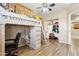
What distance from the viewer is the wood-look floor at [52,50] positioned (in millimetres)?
2059

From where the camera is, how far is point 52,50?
212 centimetres

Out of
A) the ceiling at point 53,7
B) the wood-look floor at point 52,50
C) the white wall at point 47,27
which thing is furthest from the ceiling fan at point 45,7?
the wood-look floor at point 52,50

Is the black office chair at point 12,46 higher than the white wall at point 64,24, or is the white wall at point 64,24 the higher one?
the white wall at point 64,24

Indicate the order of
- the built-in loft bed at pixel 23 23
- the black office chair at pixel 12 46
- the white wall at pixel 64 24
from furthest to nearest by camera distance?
the white wall at pixel 64 24 → the black office chair at pixel 12 46 → the built-in loft bed at pixel 23 23

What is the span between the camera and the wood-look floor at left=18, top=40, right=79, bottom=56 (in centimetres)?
206

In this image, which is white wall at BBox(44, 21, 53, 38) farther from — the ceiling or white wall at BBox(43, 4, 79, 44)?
the ceiling

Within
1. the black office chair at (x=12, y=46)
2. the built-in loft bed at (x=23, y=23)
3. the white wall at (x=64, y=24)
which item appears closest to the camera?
the built-in loft bed at (x=23, y=23)

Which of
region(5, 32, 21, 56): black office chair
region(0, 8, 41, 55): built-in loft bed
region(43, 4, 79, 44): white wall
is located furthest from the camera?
region(43, 4, 79, 44): white wall

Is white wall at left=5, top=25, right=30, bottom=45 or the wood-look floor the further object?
the wood-look floor

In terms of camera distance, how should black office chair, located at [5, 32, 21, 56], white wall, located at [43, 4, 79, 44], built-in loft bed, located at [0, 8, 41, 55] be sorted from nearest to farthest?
built-in loft bed, located at [0, 8, 41, 55] → black office chair, located at [5, 32, 21, 56] → white wall, located at [43, 4, 79, 44]

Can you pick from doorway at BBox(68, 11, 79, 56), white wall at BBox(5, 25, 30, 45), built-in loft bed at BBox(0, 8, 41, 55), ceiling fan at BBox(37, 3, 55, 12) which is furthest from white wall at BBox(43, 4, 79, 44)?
white wall at BBox(5, 25, 30, 45)

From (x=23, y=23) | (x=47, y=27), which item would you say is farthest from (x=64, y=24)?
(x=23, y=23)

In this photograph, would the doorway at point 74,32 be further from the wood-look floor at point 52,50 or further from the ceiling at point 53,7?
the ceiling at point 53,7

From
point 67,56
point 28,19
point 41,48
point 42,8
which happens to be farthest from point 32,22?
point 67,56
